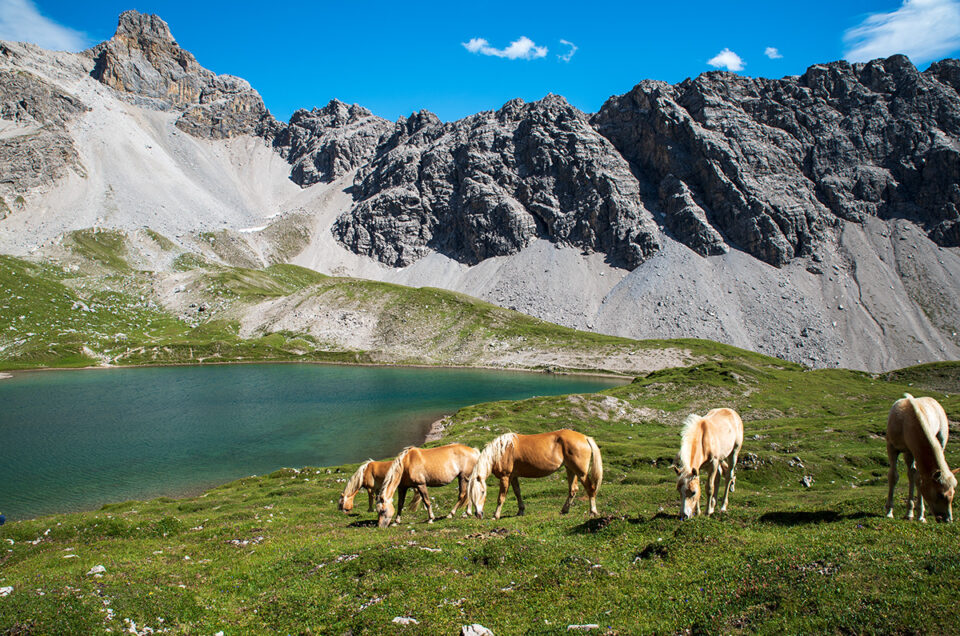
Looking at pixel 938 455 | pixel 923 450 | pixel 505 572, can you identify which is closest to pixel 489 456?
pixel 505 572

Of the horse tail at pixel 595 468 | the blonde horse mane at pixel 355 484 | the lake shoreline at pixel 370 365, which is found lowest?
the lake shoreline at pixel 370 365

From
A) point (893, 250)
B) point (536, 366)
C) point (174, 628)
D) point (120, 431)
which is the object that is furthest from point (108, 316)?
point (893, 250)

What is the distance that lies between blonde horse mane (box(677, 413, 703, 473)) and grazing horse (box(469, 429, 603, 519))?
3649 mm

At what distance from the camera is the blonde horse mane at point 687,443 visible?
14700 millimetres

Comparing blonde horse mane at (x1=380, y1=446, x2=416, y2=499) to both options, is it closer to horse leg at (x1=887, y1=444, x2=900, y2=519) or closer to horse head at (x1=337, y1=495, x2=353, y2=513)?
horse head at (x1=337, y1=495, x2=353, y2=513)

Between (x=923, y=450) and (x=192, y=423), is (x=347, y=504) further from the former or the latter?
(x=192, y=423)

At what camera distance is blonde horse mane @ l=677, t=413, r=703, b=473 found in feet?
48.2

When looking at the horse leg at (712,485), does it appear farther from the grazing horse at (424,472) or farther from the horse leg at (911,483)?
the grazing horse at (424,472)

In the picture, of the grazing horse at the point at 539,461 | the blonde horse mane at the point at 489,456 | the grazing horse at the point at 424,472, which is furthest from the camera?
the grazing horse at the point at 424,472

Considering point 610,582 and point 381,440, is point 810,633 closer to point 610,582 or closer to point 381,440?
point 610,582

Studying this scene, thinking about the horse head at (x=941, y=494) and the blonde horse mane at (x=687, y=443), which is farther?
the blonde horse mane at (x=687, y=443)

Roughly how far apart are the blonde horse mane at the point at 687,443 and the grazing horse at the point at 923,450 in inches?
208

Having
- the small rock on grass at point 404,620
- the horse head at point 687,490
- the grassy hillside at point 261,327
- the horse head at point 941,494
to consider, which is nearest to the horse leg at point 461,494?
the horse head at point 687,490

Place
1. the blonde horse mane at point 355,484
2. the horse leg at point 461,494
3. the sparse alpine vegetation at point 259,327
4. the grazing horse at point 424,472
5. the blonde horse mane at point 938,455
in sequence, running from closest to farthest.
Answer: the blonde horse mane at point 938,455 → the horse leg at point 461,494 → the grazing horse at point 424,472 → the blonde horse mane at point 355,484 → the sparse alpine vegetation at point 259,327
